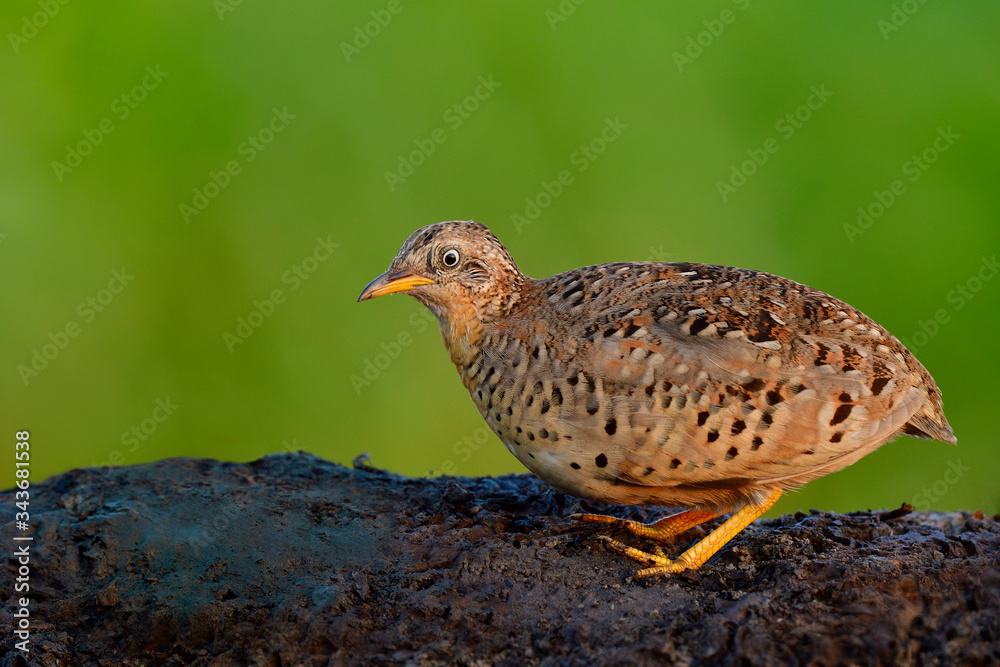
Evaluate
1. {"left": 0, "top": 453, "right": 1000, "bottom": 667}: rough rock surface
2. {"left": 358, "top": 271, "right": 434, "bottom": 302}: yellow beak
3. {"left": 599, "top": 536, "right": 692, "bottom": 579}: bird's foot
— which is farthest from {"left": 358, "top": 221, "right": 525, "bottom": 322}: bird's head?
{"left": 599, "top": 536, "right": 692, "bottom": 579}: bird's foot

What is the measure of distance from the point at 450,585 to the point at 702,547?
3.86ft

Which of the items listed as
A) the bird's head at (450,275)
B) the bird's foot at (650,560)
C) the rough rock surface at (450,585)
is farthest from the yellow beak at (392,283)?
the bird's foot at (650,560)

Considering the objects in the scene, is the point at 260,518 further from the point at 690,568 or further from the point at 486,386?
the point at 690,568

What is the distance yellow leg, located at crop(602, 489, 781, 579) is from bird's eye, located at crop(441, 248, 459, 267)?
157 cm

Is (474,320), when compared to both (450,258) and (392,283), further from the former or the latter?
(392,283)

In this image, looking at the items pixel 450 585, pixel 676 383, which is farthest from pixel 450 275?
pixel 450 585

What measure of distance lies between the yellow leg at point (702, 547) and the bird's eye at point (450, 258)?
1.57 m

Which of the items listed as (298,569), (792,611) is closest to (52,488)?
(298,569)

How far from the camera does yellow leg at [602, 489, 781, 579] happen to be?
12.6ft

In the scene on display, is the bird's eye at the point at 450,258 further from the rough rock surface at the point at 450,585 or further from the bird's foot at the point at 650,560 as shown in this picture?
the bird's foot at the point at 650,560

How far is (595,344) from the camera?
3.97m

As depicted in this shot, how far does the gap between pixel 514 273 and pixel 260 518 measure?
1.80 metres

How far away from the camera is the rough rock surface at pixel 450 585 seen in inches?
123

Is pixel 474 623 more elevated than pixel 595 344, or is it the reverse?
pixel 595 344
